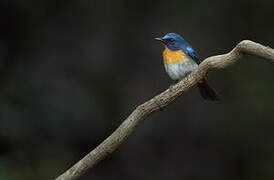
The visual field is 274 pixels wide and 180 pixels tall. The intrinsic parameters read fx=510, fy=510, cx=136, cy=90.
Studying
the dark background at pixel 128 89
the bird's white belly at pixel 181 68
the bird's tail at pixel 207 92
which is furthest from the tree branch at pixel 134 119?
the dark background at pixel 128 89

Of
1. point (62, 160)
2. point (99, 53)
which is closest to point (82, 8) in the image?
point (99, 53)

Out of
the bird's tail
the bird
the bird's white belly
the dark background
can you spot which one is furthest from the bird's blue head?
the dark background

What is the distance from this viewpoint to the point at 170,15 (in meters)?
7.37

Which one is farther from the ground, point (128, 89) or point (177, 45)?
point (177, 45)

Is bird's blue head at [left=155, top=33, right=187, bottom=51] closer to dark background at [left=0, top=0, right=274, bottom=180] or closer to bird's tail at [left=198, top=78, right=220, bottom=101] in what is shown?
bird's tail at [left=198, top=78, right=220, bottom=101]

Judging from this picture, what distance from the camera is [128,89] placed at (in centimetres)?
758

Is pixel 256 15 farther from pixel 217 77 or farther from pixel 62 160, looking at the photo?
pixel 62 160

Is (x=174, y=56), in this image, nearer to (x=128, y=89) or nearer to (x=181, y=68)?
(x=181, y=68)

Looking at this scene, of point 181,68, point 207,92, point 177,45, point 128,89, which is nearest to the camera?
point 207,92

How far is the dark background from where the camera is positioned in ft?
20.5

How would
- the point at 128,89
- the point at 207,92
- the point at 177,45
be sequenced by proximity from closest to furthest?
the point at 207,92, the point at 177,45, the point at 128,89

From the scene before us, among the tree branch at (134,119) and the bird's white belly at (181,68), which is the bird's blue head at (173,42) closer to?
the bird's white belly at (181,68)

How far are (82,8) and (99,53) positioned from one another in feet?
2.35

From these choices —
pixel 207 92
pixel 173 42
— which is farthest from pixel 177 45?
pixel 207 92
